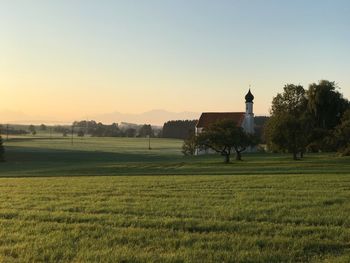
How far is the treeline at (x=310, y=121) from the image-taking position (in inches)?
2581

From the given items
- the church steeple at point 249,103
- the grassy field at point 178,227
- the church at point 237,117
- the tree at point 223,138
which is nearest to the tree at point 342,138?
the tree at point 223,138

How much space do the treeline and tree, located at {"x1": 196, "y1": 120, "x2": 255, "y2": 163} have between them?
12.4 ft

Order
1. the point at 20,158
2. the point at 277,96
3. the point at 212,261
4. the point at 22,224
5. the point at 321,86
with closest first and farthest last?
the point at 212,261 < the point at 22,224 < the point at 321,86 < the point at 20,158 < the point at 277,96

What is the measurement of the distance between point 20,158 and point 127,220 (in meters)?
87.7

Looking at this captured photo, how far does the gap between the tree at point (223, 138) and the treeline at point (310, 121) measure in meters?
3.77

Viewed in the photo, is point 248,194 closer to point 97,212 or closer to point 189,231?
point 97,212

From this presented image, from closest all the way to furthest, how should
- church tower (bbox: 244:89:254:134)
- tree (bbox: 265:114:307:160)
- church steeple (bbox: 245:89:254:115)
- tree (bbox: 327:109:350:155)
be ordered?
1. tree (bbox: 327:109:350:155)
2. tree (bbox: 265:114:307:160)
3. church tower (bbox: 244:89:254:134)
4. church steeple (bbox: 245:89:254:115)

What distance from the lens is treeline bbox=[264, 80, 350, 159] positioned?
6556 centimetres

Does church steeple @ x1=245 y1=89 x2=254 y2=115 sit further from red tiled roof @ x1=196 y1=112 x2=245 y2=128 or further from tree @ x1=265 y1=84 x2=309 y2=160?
tree @ x1=265 y1=84 x2=309 y2=160

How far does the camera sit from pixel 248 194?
19.3 meters

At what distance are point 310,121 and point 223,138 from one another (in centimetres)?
1377

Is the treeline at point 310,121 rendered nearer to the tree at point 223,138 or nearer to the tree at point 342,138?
the tree at point 342,138

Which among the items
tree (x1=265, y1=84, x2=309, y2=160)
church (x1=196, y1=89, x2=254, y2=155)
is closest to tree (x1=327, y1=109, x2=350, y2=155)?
tree (x1=265, y1=84, x2=309, y2=160)

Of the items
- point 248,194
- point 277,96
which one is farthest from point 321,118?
point 248,194
